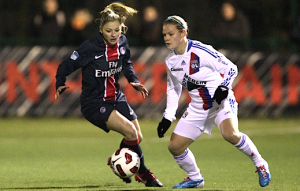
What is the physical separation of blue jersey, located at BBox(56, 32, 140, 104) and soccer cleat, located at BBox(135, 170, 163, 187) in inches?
35.7

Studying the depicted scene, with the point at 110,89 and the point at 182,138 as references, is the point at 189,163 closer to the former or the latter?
the point at 182,138

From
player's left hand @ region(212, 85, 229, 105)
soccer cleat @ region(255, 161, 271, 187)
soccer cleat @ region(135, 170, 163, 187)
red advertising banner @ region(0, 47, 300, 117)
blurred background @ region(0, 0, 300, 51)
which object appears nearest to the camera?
soccer cleat @ region(255, 161, 271, 187)

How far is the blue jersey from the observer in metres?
7.20

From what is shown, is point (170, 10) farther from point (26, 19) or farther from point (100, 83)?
point (100, 83)

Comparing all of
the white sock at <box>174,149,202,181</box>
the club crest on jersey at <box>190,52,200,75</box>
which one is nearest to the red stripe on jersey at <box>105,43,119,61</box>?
the club crest on jersey at <box>190,52,200,75</box>

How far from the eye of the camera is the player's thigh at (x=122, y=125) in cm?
711

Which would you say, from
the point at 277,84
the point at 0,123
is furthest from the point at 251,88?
the point at 0,123

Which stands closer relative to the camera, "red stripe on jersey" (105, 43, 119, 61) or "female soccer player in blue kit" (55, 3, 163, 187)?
"female soccer player in blue kit" (55, 3, 163, 187)

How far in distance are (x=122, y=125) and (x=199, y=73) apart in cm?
A: 102

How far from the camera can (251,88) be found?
A: 14523mm

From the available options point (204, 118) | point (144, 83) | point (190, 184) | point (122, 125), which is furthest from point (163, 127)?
point (144, 83)

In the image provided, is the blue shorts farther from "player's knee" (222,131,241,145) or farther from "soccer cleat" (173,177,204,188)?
"player's knee" (222,131,241,145)

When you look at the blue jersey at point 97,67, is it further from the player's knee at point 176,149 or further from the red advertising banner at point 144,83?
the red advertising banner at point 144,83

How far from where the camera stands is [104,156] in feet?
31.5
